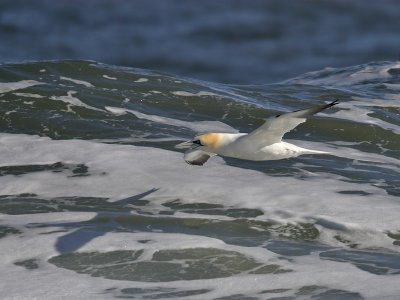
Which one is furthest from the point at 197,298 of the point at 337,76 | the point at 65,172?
the point at 337,76

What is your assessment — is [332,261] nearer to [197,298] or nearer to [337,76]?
[197,298]

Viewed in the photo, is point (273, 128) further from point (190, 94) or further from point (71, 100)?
point (190, 94)

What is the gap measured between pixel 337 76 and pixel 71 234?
17347mm

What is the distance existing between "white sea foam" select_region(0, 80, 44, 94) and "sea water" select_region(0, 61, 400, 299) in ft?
0.08

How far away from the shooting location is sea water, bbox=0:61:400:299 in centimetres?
1111

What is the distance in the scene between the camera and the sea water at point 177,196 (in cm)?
1111

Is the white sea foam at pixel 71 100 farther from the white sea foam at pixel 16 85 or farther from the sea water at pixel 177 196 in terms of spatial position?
the white sea foam at pixel 16 85

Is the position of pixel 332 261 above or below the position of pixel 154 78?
below

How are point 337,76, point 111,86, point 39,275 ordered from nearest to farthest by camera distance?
1. point 39,275
2. point 111,86
3. point 337,76

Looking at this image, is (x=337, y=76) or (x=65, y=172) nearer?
(x=65, y=172)

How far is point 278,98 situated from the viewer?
2361 cm

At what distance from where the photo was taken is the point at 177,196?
14758 millimetres

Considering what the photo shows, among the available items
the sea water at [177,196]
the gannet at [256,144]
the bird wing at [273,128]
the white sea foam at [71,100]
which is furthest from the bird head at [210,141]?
the white sea foam at [71,100]

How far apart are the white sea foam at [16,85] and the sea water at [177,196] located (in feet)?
0.08
